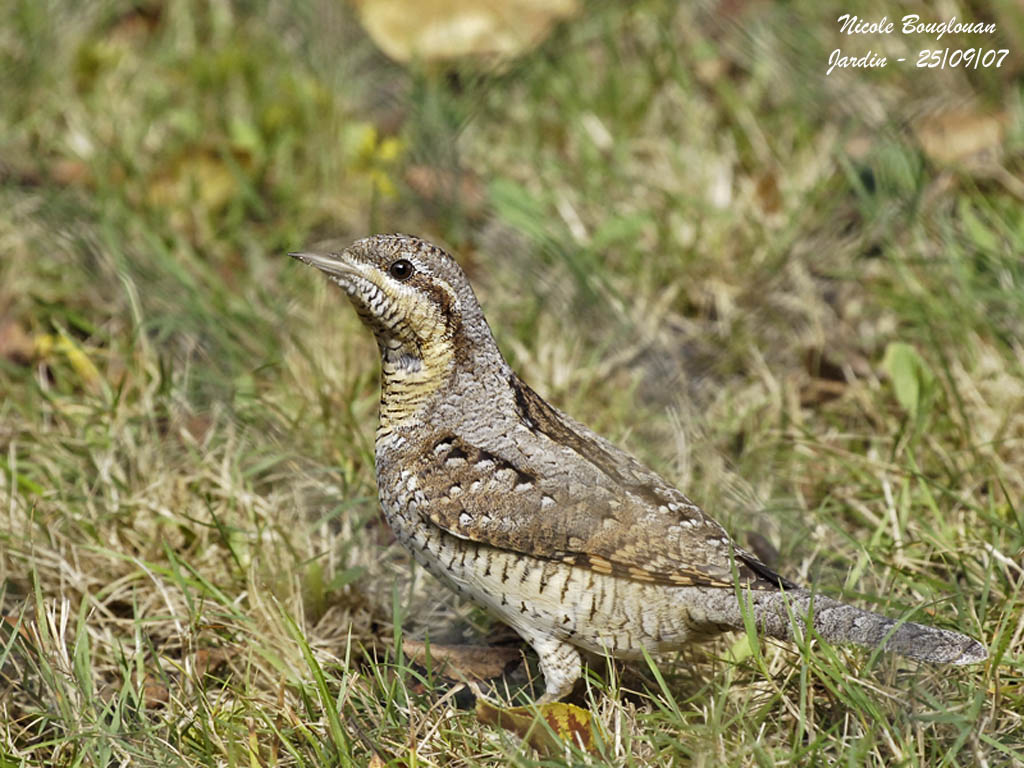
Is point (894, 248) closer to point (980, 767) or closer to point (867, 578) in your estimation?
point (867, 578)

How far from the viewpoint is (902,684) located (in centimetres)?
327

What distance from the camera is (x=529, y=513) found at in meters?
3.35

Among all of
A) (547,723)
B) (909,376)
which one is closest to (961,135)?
(909,376)

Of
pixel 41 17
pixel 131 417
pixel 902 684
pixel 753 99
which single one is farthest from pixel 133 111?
pixel 902 684

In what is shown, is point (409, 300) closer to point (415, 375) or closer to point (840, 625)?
point (415, 375)

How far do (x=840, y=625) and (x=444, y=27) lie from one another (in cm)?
421

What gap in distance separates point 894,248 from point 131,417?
323cm

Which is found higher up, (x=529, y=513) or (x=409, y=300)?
(x=409, y=300)

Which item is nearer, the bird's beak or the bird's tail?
the bird's tail

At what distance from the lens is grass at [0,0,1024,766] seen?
11.3ft

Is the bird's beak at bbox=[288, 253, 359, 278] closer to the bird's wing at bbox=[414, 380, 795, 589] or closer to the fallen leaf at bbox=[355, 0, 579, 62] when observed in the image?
the bird's wing at bbox=[414, 380, 795, 589]

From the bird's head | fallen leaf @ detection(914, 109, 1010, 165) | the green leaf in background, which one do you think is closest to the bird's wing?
the bird's head

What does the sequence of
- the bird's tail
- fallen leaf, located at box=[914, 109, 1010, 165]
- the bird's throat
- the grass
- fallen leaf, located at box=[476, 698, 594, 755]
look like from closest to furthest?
the bird's tail → fallen leaf, located at box=[476, 698, 594, 755] → the grass → the bird's throat → fallen leaf, located at box=[914, 109, 1010, 165]

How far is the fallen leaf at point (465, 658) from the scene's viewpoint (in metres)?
3.68
